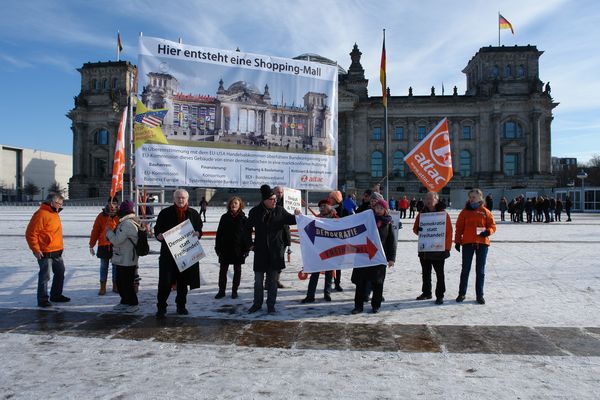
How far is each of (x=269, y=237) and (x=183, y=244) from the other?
4.25ft

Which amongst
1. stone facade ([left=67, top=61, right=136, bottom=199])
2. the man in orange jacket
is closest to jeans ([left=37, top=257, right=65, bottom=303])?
the man in orange jacket

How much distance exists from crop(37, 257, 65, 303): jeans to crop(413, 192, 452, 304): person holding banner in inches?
236

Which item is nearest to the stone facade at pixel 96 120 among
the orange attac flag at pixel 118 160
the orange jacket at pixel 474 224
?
the orange attac flag at pixel 118 160

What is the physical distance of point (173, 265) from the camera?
21.2 feet

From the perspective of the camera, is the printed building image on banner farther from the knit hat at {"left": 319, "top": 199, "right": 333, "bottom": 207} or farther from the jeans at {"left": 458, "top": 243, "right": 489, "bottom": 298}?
the jeans at {"left": 458, "top": 243, "right": 489, "bottom": 298}

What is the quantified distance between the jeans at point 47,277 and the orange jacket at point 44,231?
0.20 metres

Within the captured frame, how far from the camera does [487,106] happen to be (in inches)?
2662

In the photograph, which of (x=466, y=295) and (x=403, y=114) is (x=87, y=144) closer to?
(x=403, y=114)

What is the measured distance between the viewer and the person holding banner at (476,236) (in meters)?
7.14

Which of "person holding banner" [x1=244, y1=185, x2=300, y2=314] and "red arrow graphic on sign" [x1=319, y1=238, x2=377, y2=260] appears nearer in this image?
"person holding banner" [x1=244, y1=185, x2=300, y2=314]

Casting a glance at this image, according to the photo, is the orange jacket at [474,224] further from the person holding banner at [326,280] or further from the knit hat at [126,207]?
the knit hat at [126,207]

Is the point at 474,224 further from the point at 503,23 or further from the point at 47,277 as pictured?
the point at 503,23

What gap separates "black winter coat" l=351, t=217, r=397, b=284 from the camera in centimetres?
653

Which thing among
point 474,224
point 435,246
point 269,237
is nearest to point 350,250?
point 269,237
